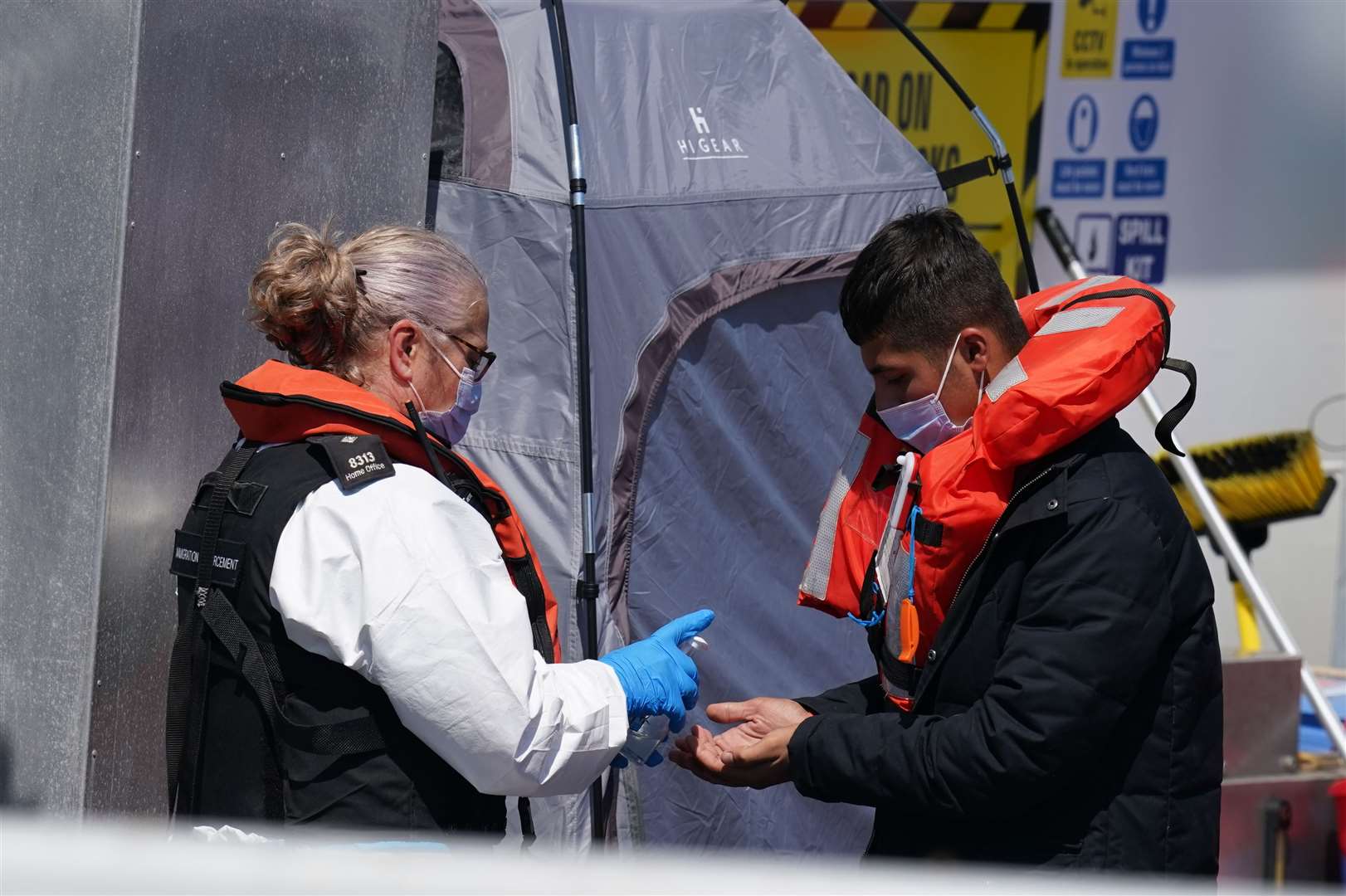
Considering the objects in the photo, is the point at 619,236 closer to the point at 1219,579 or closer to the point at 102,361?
the point at 102,361

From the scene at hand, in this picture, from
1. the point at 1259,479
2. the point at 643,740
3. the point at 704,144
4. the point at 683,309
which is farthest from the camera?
the point at 1259,479

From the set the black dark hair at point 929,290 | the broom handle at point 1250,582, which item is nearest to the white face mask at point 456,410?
the black dark hair at point 929,290

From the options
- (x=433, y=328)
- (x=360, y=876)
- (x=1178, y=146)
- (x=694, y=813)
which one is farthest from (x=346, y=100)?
(x=1178, y=146)

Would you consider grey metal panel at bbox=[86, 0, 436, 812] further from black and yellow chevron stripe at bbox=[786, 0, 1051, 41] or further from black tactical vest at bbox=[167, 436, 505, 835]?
black and yellow chevron stripe at bbox=[786, 0, 1051, 41]

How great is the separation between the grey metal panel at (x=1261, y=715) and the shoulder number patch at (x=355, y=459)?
283cm

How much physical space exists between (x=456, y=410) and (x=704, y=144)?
1.34 m

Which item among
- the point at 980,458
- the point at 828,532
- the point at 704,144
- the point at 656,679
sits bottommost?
the point at 656,679

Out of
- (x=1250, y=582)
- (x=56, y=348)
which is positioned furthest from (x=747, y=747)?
(x=1250, y=582)

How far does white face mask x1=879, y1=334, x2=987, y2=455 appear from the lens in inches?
74.9

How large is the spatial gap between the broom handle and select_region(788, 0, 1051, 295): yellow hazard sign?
86cm

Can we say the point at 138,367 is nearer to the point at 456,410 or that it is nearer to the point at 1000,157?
the point at 456,410

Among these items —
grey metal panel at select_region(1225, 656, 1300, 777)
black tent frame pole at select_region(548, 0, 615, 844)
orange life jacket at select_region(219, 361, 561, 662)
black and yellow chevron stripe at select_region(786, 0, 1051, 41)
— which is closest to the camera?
orange life jacket at select_region(219, 361, 561, 662)

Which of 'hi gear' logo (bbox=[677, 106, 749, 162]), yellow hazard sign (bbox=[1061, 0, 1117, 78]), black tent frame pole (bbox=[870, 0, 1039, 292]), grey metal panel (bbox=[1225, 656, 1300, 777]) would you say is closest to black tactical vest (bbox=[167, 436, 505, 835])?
'hi gear' logo (bbox=[677, 106, 749, 162])

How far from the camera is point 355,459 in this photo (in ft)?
5.35
